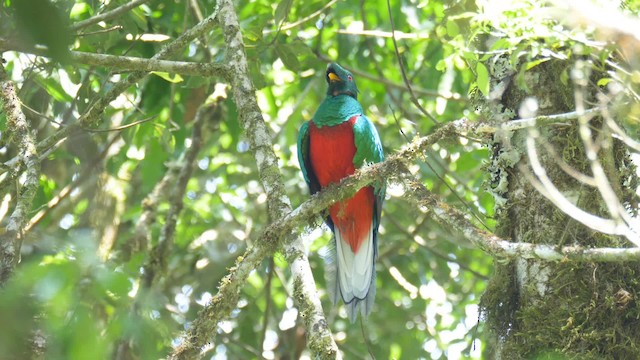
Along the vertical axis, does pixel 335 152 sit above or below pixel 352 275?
above

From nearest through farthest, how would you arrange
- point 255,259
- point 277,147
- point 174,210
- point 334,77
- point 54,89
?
point 255,259, point 54,89, point 334,77, point 174,210, point 277,147

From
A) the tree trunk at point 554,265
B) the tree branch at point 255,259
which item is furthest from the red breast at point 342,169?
the tree trunk at point 554,265

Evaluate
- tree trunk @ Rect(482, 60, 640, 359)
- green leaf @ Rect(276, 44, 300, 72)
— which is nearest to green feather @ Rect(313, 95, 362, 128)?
green leaf @ Rect(276, 44, 300, 72)

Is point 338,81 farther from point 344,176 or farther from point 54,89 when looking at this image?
point 54,89

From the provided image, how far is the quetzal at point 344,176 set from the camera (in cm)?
442

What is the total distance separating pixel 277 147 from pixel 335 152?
2101 millimetres

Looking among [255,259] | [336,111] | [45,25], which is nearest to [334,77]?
[336,111]

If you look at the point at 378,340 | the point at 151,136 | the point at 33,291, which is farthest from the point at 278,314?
the point at 33,291

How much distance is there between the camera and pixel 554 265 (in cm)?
296

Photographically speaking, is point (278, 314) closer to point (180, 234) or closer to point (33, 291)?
point (180, 234)

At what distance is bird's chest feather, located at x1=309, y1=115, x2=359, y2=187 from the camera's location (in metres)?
4.57

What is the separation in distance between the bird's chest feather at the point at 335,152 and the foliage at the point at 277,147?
33 centimetres

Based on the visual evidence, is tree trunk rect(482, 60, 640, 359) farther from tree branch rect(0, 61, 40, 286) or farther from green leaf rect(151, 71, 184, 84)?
tree branch rect(0, 61, 40, 286)

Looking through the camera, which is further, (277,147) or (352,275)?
(277,147)
